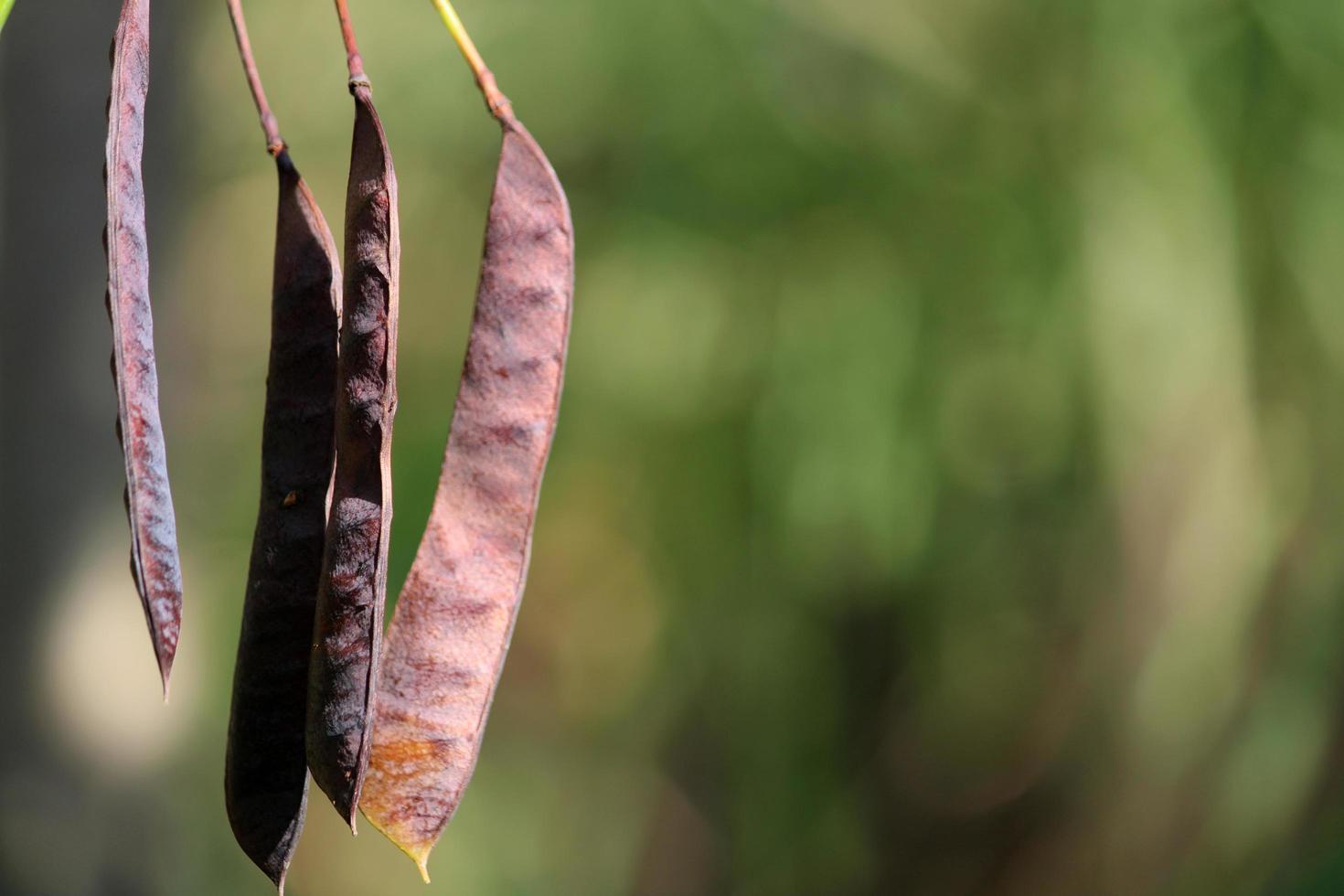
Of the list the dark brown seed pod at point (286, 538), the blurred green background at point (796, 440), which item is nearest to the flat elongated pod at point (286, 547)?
the dark brown seed pod at point (286, 538)

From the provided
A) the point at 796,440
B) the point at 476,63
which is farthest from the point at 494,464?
the point at 796,440

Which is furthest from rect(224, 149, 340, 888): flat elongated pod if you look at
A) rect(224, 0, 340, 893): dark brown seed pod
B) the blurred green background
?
the blurred green background

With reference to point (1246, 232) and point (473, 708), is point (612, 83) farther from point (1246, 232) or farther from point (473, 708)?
point (473, 708)

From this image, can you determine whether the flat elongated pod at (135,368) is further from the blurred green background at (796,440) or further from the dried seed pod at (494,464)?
the blurred green background at (796,440)

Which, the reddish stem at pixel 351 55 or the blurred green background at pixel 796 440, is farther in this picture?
the blurred green background at pixel 796 440

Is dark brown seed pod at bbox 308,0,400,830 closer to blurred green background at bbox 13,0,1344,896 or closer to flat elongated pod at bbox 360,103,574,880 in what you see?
flat elongated pod at bbox 360,103,574,880

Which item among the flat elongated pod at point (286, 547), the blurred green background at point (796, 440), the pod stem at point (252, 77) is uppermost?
the pod stem at point (252, 77)
